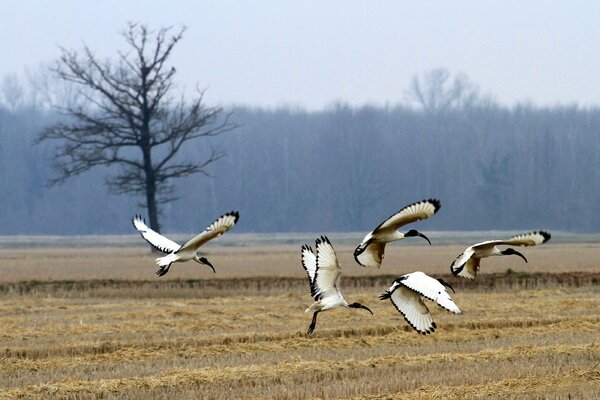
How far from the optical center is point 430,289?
441 inches

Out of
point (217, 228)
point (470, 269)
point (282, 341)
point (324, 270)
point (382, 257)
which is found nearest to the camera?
point (217, 228)

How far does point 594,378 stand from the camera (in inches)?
523

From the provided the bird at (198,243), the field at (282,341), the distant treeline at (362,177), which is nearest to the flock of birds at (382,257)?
the bird at (198,243)

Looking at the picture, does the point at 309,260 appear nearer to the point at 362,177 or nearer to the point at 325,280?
the point at 325,280

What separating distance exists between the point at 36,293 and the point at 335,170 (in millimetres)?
83806

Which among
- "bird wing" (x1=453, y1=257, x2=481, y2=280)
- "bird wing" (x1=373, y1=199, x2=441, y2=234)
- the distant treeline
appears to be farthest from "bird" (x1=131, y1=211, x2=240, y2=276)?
the distant treeline

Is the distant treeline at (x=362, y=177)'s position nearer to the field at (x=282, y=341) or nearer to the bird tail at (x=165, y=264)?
the field at (x=282, y=341)

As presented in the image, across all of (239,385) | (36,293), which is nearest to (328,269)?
(239,385)

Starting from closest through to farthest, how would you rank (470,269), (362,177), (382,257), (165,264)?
(165,264), (470,269), (382,257), (362,177)

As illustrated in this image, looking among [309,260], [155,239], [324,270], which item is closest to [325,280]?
[324,270]

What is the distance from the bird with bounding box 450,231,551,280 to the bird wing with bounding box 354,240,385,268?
0.75m

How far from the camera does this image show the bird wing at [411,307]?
1203 centimetres

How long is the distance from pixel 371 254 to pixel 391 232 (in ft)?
1.55

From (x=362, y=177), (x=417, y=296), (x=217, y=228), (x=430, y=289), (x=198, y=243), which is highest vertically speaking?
(x=362, y=177)
